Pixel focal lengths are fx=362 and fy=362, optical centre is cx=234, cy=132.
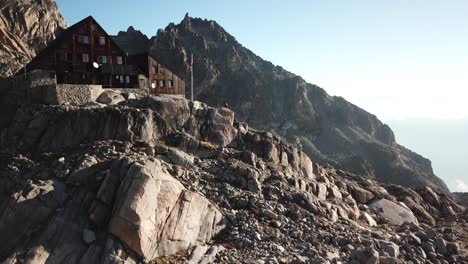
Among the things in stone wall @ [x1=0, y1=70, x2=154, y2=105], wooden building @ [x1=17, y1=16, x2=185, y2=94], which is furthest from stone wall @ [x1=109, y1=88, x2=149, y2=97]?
stone wall @ [x1=0, y1=70, x2=154, y2=105]

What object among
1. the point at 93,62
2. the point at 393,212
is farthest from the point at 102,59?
the point at 393,212

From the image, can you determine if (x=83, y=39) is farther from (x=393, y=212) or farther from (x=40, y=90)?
(x=393, y=212)

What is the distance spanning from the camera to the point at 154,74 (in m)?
62.3

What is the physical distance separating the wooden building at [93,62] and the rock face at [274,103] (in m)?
95.1

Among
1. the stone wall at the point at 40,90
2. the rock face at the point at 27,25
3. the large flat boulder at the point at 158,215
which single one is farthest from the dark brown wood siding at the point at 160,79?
the large flat boulder at the point at 158,215

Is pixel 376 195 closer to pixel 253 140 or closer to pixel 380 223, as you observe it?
pixel 380 223

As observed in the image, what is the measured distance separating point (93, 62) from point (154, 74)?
10.2m

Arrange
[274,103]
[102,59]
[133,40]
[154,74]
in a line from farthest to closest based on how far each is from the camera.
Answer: [274,103]
[133,40]
[154,74]
[102,59]

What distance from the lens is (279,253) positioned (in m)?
29.1

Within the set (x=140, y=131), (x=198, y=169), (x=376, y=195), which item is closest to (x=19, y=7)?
(x=140, y=131)

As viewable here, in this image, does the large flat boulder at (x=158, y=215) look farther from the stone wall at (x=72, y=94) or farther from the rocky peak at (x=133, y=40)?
the rocky peak at (x=133, y=40)

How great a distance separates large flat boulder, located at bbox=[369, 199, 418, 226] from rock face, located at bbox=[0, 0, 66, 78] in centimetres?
7089

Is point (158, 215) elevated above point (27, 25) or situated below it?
below

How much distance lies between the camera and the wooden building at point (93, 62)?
52.8 meters
